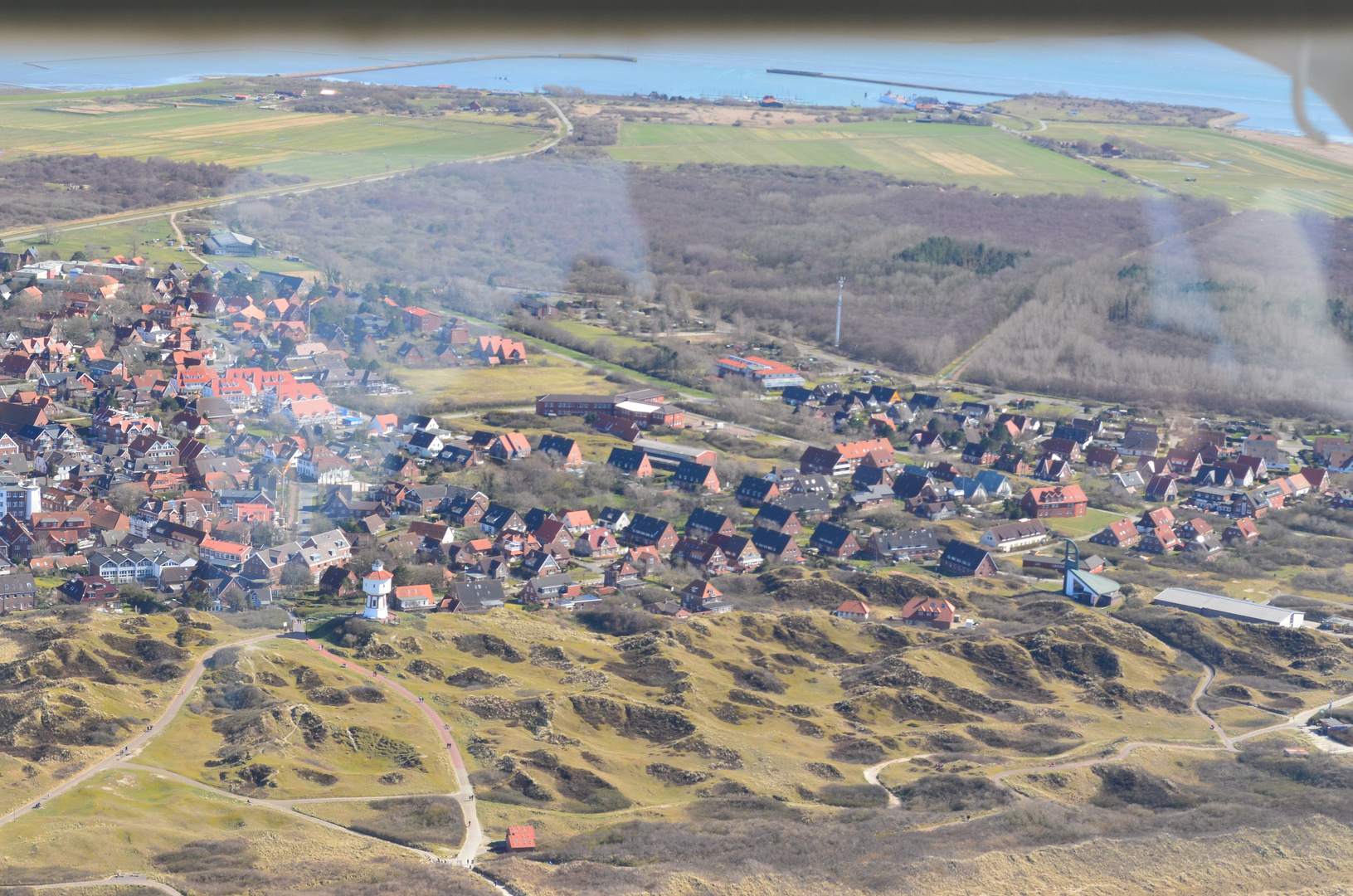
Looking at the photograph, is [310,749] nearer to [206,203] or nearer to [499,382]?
[499,382]

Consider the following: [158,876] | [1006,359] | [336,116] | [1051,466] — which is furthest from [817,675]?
[336,116]

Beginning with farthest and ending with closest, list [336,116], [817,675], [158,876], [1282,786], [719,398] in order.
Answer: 1. [336,116]
2. [719,398]
3. [817,675]
4. [1282,786]
5. [158,876]

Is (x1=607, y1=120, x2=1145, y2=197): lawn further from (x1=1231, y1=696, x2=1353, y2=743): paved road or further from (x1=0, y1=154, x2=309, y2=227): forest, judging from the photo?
(x1=1231, y1=696, x2=1353, y2=743): paved road

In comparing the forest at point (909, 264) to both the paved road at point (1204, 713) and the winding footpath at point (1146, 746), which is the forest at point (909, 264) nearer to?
the paved road at point (1204, 713)

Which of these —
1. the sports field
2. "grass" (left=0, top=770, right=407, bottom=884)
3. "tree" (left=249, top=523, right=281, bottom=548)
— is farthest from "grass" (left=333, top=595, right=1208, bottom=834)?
the sports field

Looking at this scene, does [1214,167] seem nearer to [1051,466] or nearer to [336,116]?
[1051,466]

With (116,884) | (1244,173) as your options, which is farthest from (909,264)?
(116,884)

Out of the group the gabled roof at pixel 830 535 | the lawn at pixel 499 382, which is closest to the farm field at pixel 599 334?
the lawn at pixel 499 382
